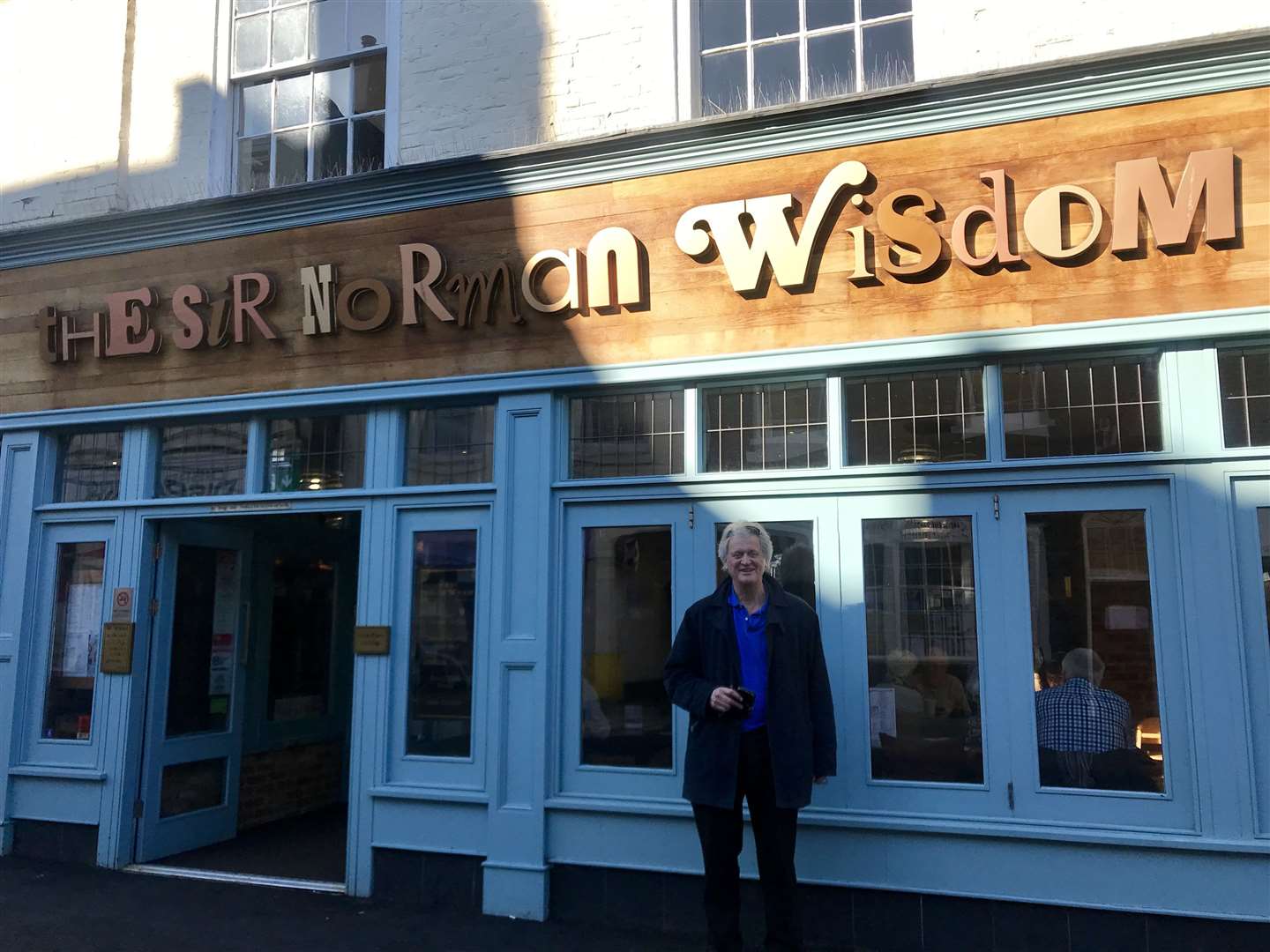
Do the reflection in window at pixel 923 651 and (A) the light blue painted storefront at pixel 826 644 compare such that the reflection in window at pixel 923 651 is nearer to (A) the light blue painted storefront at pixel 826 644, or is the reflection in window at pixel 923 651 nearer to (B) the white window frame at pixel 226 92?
(A) the light blue painted storefront at pixel 826 644

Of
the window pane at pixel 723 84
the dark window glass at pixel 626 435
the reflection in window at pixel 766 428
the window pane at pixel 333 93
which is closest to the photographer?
the reflection in window at pixel 766 428

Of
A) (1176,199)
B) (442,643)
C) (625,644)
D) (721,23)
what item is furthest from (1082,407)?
(442,643)

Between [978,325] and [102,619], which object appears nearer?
[978,325]

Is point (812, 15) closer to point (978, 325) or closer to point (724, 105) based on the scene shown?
point (724, 105)

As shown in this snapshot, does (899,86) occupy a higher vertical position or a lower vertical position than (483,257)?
higher

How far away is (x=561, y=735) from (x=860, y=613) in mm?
1874

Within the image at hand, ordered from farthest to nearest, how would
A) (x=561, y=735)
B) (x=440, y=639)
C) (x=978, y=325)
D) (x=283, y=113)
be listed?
1. (x=283, y=113)
2. (x=440, y=639)
3. (x=561, y=735)
4. (x=978, y=325)

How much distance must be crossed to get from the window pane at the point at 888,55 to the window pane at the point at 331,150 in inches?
145

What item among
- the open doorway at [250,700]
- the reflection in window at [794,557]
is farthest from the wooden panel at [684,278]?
the open doorway at [250,700]

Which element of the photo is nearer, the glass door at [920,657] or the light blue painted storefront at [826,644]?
the light blue painted storefront at [826,644]

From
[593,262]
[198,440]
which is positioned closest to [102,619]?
[198,440]

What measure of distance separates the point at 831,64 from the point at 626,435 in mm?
2613

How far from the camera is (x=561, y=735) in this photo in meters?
6.18

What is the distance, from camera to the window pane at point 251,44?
8070mm
